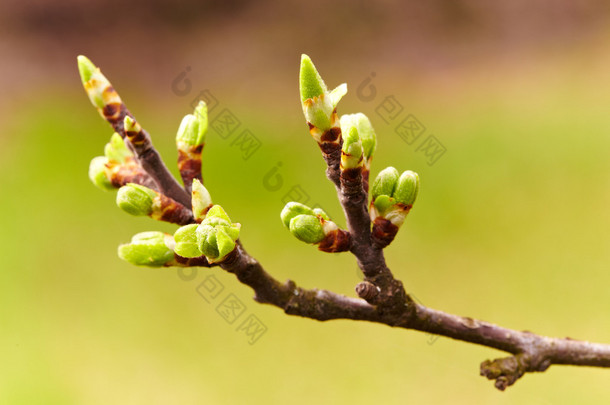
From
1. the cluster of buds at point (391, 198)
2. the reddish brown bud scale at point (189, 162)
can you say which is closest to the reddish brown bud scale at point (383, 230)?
the cluster of buds at point (391, 198)

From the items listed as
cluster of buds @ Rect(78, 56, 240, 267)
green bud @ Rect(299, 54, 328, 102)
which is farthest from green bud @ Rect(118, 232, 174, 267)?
green bud @ Rect(299, 54, 328, 102)

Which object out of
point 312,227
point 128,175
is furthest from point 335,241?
point 128,175

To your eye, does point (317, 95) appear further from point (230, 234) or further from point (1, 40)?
point (1, 40)

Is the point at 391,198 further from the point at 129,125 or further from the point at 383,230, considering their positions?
the point at 129,125

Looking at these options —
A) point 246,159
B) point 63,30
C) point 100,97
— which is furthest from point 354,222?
point 63,30

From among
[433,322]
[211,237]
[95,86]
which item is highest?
[95,86]

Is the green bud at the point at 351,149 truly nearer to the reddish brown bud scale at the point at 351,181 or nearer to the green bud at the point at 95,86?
the reddish brown bud scale at the point at 351,181

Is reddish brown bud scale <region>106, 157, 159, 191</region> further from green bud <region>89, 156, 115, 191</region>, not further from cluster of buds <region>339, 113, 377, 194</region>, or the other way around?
cluster of buds <region>339, 113, 377, 194</region>
